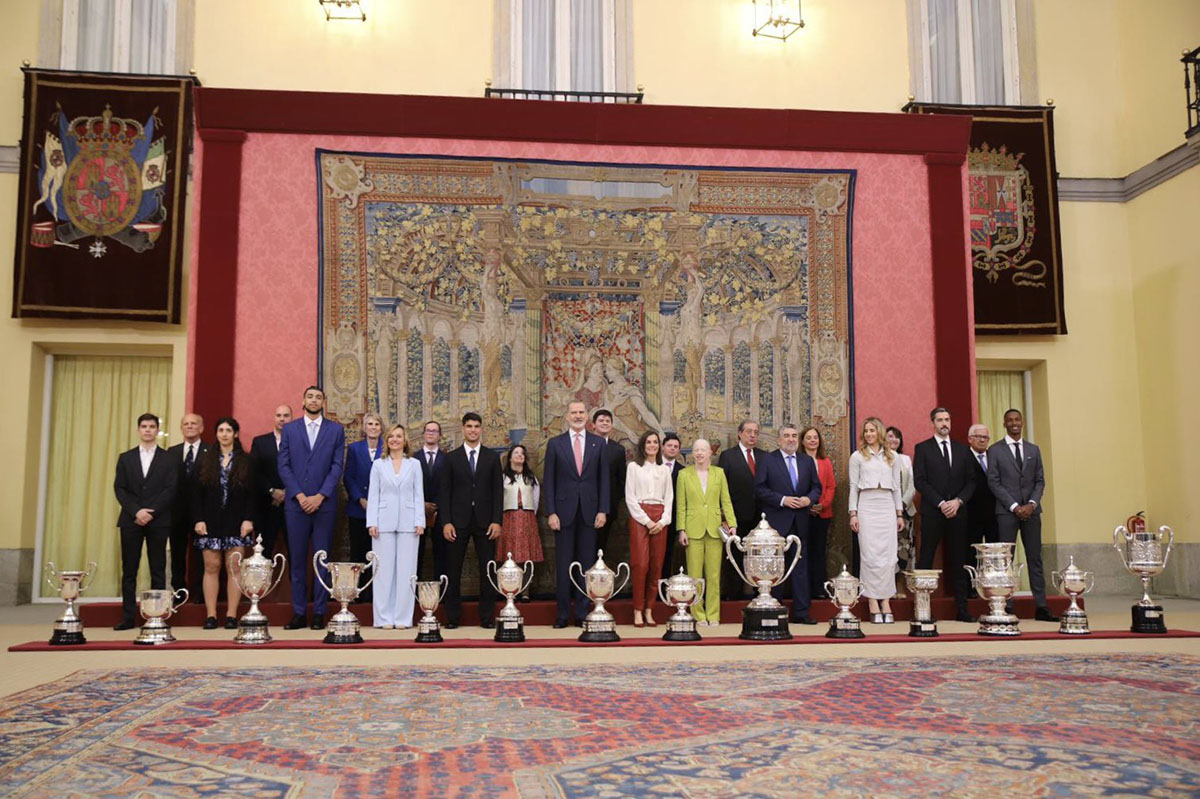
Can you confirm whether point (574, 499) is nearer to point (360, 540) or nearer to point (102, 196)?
point (360, 540)

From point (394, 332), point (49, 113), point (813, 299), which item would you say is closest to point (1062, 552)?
point (813, 299)

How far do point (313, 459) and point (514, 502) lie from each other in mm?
1441

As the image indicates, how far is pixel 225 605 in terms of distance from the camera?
7980 millimetres

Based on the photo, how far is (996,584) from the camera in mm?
7121

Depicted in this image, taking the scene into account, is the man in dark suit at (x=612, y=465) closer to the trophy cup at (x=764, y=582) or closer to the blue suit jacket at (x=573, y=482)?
the blue suit jacket at (x=573, y=482)

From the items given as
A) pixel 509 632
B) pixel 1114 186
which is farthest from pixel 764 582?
pixel 1114 186

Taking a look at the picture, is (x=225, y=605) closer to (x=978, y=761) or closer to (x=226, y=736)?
(x=226, y=736)

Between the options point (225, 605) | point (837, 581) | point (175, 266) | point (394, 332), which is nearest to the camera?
point (837, 581)

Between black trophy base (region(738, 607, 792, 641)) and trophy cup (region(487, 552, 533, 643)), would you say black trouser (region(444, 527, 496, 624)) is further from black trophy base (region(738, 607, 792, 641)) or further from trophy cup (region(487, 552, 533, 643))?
black trophy base (region(738, 607, 792, 641))

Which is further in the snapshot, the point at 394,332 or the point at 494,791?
the point at 394,332

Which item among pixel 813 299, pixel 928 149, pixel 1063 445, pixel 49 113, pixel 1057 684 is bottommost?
pixel 1057 684

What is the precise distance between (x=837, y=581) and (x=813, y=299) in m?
2.92

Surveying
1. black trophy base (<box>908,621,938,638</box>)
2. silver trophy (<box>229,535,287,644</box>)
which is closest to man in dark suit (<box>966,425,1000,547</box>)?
black trophy base (<box>908,621,938,638</box>)

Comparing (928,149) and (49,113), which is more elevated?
(49,113)
